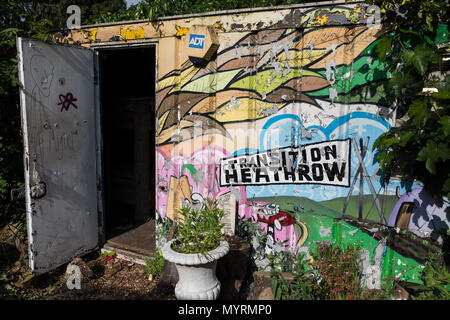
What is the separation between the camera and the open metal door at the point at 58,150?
13.1ft

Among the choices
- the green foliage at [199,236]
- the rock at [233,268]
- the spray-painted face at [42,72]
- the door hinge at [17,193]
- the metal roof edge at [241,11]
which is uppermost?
the metal roof edge at [241,11]

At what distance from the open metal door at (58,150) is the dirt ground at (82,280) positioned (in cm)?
22

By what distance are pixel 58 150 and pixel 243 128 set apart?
2.51m

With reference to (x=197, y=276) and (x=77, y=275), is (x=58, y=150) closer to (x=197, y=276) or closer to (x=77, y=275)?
(x=77, y=275)

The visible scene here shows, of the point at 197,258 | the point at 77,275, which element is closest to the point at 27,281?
the point at 77,275

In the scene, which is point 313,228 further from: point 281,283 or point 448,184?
point 448,184

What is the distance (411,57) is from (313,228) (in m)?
2.08

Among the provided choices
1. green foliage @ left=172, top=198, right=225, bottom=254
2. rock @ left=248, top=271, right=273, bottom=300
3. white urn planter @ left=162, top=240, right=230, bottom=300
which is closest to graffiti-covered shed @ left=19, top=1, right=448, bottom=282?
rock @ left=248, top=271, right=273, bottom=300

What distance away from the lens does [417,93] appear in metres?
3.27

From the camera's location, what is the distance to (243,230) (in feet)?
13.8

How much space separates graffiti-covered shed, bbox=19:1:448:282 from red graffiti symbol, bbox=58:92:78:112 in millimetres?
17

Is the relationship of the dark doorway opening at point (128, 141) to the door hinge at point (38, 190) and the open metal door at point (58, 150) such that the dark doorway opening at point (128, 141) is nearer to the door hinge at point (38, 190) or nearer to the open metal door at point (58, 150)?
the open metal door at point (58, 150)

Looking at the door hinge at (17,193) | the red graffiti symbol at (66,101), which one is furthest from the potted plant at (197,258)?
the red graffiti symbol at (66,101)

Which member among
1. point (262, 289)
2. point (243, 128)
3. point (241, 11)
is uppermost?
point (241, 11)
